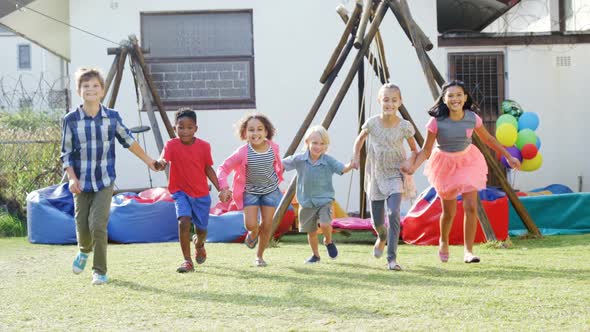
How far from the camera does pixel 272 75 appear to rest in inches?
477

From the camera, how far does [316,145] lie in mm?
7504

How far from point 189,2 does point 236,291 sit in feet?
23.4

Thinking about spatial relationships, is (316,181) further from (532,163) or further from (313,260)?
(532,163)

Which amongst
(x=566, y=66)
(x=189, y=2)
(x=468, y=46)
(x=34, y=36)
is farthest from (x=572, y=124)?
(x=34, y=36)

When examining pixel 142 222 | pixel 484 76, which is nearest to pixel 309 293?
pixel 142 222

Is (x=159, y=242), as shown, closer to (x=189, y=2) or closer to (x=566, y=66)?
(x=189, y=2)

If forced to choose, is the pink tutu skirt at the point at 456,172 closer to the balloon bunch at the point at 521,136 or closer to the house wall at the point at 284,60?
the balloon bunch at the point at 521,136

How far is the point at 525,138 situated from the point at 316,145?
184 inches

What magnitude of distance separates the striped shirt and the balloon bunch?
4.75 m

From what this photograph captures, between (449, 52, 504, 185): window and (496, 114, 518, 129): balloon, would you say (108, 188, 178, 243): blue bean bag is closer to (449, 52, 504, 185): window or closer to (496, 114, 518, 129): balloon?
(496, 114, 518, 129): balloon

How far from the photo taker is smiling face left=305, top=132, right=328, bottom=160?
7504 mm

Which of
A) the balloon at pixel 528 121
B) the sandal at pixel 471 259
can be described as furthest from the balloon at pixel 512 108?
the sandal at pixel 471 259

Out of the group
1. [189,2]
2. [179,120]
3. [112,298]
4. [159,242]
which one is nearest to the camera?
[112,298]

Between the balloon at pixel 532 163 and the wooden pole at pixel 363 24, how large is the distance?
3.73m
